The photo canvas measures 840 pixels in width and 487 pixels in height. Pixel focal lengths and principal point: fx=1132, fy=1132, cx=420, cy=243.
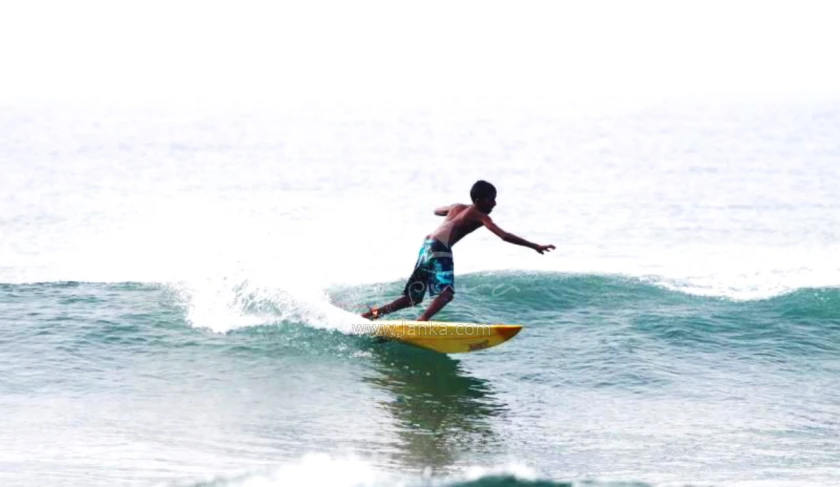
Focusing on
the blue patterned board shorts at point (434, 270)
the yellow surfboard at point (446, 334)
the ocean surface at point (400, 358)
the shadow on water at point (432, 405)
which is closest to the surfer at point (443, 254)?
the blue patterned board shorts at point (434, 270)

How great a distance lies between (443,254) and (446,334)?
0.85 meters

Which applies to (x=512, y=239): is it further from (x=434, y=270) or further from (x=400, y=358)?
(x=400, y=358)

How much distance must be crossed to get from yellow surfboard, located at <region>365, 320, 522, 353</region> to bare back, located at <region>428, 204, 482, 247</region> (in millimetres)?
896

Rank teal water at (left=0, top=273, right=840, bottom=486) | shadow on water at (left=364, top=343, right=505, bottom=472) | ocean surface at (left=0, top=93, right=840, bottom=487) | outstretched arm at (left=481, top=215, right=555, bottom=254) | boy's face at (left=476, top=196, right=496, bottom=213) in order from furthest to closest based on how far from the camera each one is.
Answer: boy's face at (left=476, top=196, right=496, bottom=213), outstretched arm at (left=481, top=215, right=555, bottom=254), shadow on water at (left=364, top=343, right=505, bottom=472), ocean surface at (left=0, top=93, right=840, bottom=487), teal water at (left=0, top=273, right=840, bottom=486)

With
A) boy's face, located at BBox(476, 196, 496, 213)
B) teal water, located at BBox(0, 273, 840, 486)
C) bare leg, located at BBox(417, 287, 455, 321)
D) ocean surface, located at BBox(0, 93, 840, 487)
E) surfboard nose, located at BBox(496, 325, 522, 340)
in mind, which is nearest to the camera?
teal water, located at BBox(0, 273, 840, 486)

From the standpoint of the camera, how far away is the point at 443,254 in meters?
12.1

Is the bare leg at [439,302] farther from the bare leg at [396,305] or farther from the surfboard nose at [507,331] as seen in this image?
the surfboard nose at [507,331]

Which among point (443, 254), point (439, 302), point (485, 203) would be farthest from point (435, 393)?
point (485, 203)

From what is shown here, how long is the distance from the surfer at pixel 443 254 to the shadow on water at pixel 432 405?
0.52m

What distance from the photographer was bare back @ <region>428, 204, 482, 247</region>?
1184cm

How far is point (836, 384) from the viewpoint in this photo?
11.9 metres

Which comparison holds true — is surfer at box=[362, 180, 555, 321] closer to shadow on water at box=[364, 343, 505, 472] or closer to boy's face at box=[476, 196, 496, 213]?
boy's face at box=[476, 196, 496, 213]

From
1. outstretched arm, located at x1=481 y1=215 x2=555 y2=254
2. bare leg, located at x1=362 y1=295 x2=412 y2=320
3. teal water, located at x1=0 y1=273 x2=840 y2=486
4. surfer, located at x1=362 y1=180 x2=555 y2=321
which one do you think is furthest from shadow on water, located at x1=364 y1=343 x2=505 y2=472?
outstretched arm, located at x1=481 y1=215 x2=555 y2=254

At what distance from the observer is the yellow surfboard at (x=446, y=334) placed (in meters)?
11.8
